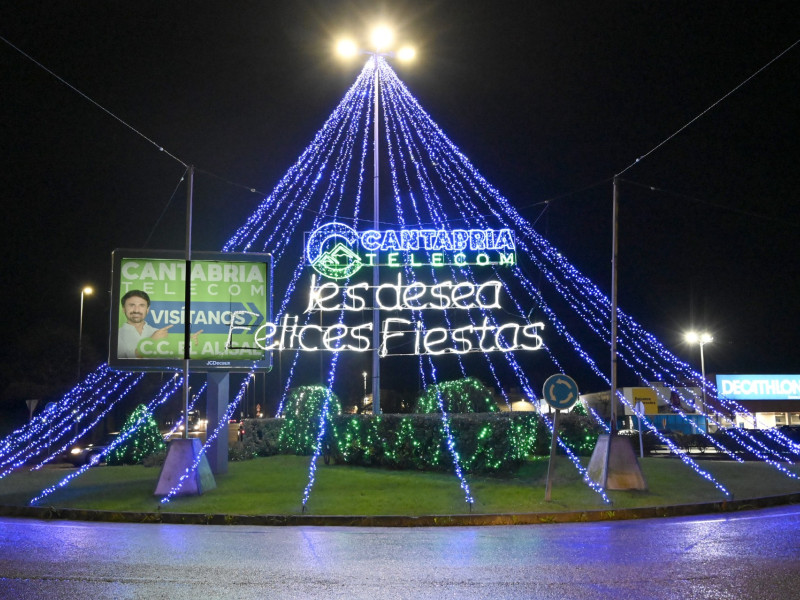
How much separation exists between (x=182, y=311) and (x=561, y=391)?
32.7 feet

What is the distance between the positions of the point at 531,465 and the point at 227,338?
312 inches

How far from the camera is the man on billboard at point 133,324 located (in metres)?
19.2

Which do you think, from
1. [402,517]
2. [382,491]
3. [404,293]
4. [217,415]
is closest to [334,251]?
[404,293]

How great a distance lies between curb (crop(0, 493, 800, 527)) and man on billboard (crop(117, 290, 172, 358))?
18.2ft

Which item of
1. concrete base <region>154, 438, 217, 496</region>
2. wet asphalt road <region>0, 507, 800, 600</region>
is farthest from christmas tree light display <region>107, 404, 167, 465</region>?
wet asphalt road <region>0, 507, 800, 600</region>

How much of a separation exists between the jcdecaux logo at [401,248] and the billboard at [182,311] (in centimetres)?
272

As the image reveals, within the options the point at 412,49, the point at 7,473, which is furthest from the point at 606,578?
the point at 7,473

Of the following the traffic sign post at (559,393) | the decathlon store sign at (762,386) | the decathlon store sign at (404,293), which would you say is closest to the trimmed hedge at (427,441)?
the decathlon store sign at (404,293)

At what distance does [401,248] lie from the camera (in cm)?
2230

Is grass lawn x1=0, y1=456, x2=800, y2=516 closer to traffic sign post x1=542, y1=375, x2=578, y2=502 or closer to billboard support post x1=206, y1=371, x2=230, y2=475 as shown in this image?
billboard support post x1=206, y1=371, x2=230, y2=475

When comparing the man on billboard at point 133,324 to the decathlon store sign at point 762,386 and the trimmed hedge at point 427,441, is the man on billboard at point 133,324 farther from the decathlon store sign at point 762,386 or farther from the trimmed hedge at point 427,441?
the decathlon store sign at point 762,386

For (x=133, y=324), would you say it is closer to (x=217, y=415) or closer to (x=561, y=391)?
(x=217, y=415)

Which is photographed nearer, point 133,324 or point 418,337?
point 133,324

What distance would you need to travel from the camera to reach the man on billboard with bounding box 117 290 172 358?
19172 millimetres
